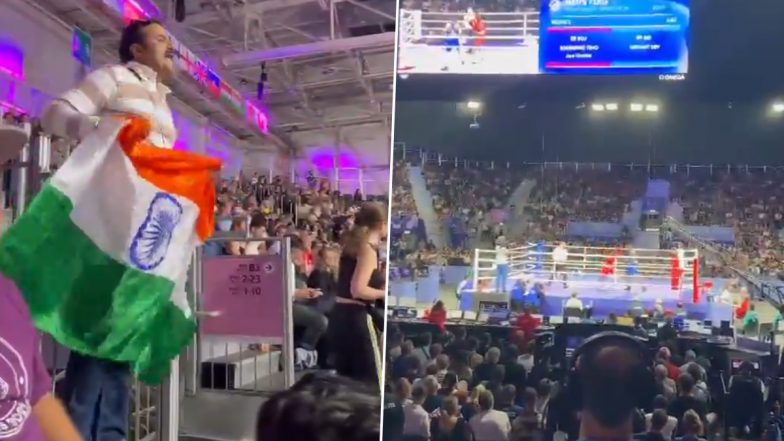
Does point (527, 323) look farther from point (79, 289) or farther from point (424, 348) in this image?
point (79, 289)

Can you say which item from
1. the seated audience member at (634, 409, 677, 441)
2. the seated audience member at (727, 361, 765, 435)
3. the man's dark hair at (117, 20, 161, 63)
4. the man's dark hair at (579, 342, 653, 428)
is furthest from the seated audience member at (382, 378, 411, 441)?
the man's dark hair at (117, 20, 161, 63)

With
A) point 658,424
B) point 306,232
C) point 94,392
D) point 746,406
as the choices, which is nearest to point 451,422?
point 658,424

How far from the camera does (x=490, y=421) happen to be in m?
2.02

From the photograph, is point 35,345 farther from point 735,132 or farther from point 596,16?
point 735,132

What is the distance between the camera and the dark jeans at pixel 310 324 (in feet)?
6.27

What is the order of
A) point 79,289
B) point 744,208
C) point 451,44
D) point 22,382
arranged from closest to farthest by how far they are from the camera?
point 22,382 < point 79,289 < point 744,208 < point 451,44

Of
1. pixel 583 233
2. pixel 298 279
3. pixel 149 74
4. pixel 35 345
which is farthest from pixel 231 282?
pixel 583 233

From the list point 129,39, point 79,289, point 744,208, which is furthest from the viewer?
point 744,208

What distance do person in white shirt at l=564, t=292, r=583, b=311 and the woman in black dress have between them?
462 mm

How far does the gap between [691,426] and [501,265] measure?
0.61 m

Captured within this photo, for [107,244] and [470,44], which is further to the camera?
[470,44]

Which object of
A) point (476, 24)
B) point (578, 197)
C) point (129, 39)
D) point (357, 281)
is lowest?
point (357, 281)

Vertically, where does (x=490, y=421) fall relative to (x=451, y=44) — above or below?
below

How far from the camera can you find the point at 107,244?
5.01 ft
